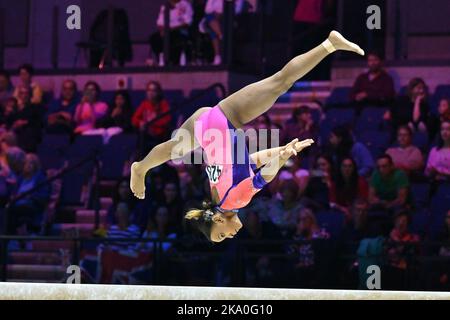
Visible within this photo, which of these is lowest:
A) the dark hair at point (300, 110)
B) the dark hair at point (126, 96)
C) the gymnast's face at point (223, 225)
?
the gymnast's face at point (223, 225)

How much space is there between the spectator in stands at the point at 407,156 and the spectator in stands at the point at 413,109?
0.88ft

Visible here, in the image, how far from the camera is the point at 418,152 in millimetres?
10898

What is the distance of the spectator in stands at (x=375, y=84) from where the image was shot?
1144cm

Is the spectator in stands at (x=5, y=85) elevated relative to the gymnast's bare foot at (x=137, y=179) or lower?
elevated

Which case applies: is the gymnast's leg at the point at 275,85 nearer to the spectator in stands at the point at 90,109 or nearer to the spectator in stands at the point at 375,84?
the spectator in stands at the point at 375,84

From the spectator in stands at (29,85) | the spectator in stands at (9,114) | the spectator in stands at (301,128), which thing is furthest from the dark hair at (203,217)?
the spectator in stands at (29,85)

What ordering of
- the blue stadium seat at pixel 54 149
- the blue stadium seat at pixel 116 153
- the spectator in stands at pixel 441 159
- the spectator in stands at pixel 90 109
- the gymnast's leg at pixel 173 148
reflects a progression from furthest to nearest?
the blue stadium seat at pixel 54 149
the spectator in stands at pixel 90 109
the blue stadium seat at pixel 116 153
the spectator in stands at pixel 441 159
the gymnast's leg at pixel 173 148

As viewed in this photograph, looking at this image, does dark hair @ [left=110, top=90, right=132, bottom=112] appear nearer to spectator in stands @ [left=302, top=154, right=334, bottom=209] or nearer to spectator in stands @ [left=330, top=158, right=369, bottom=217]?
spectator in stands @ [left=302, top=154, right=334, bottom=209]

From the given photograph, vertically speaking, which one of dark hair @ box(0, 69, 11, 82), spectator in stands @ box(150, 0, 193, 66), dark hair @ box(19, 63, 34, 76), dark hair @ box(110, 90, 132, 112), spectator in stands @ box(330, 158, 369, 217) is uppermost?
spectator in stands @ box(150, 0, 193, 66)

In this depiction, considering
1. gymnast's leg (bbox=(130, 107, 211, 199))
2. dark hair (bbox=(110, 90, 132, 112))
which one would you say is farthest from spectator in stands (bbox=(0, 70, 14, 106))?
gymnast's leg (bbox=(130, 107, 211, 199))

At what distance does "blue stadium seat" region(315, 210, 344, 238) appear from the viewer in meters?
10.7

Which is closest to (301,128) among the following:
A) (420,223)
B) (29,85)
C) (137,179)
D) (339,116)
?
(339,116)

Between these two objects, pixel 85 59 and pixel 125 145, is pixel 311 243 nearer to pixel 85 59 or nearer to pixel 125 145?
pixel 125 145

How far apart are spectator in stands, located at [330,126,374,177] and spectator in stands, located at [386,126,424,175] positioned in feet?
0.75
